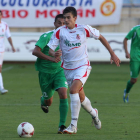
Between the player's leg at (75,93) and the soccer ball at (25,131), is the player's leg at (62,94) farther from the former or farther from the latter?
the soccer ball at (25,131)

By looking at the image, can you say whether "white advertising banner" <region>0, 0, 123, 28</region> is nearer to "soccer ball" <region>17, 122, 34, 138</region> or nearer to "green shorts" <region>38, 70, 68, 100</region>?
"green shorts" <region>38, 70, 68, 100</region>

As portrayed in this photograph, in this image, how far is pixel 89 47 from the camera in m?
21.3

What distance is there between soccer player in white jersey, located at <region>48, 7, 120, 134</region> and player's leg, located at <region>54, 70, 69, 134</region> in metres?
0.26

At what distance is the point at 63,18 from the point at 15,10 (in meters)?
17.7

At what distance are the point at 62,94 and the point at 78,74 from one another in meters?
0.54

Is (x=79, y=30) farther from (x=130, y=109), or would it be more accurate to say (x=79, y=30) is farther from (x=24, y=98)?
(x=24, y=98)

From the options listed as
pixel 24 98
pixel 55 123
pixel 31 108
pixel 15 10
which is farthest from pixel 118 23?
pixel 55 123

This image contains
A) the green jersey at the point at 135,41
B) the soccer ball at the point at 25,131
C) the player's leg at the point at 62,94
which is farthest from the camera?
the green jersey at the point at 135,41

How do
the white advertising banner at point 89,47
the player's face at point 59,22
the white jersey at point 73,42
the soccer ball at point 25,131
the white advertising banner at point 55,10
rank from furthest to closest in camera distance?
the white advertising banner at point 55,10
the white advertising banner at point 89,47
the player's face at point 59,22
the white jersey at point 73,42
the soccer ball at point 25,131

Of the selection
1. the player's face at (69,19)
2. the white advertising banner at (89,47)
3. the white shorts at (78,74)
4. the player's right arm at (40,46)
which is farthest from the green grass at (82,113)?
the white advertising banner at (89,47)

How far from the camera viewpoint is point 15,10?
24266 millimetres

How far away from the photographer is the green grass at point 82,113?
21.5 ft

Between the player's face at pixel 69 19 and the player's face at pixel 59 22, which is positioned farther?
the player's face at pixel 59 22

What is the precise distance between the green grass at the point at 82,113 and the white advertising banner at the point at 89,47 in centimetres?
605
